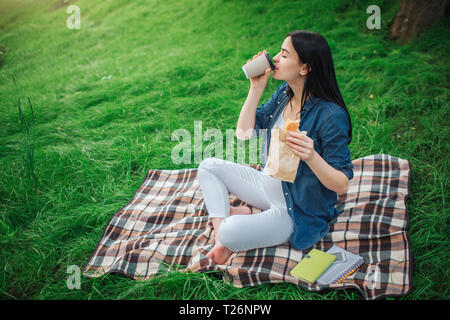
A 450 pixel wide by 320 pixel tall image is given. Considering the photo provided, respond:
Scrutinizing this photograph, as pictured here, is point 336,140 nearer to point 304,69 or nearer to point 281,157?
point 281,157

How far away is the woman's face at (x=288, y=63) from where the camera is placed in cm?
184

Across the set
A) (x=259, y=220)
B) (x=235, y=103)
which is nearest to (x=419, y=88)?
(x=235, y=103)

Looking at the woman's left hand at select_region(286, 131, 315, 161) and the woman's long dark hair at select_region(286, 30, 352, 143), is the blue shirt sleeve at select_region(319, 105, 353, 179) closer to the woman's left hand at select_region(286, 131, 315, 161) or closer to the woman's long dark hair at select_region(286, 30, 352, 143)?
the woman's long dark hair at select_region(286, 30, 352, 143)

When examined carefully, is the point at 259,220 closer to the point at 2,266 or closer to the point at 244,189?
the point at 244,189

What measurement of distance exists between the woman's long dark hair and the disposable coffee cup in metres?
0.19

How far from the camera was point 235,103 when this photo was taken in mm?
4207

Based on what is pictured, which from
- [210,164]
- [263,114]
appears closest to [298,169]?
[263,114]

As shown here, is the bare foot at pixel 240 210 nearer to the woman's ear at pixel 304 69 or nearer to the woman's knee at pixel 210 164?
the woman's knee at pixel 210 164

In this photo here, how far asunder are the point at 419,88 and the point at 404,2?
5.08 ft

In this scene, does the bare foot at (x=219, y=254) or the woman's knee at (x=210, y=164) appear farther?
the woman's knee at (x=210, y=164)

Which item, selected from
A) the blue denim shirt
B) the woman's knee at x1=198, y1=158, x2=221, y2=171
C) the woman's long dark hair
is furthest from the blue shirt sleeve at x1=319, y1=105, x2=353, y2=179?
the woman's knee at x1=198, y1=158, x2=221, y2=171

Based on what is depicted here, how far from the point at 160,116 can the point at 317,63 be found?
2718 mm

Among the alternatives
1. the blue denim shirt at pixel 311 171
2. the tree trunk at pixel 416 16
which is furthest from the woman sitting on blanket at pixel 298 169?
the tree trunk at pixel 416 16

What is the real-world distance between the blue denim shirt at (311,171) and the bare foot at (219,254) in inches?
17.9
